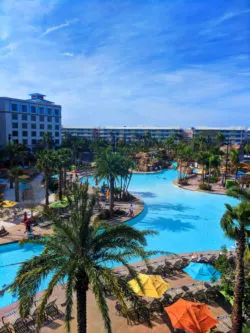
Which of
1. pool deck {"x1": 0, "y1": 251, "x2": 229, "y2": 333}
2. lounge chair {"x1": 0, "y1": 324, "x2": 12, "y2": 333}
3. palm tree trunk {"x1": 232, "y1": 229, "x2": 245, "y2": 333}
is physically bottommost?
pool deck {"x1": 0, "y1": 251, "x2": 229, "y2": 333}

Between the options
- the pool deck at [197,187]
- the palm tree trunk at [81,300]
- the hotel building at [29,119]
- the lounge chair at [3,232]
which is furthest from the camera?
the hotel building at [29,119]

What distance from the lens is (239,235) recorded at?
8.76m

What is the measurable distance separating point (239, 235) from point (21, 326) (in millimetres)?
8832

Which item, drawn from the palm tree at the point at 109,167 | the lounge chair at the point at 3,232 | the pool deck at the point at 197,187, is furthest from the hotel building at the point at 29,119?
the lounge chair at the point at 3,232

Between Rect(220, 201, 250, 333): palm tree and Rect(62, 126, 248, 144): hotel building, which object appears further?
Rect(62, 126, 248, 144): hotel building

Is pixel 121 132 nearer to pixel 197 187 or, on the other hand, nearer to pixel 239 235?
pixel 197 187

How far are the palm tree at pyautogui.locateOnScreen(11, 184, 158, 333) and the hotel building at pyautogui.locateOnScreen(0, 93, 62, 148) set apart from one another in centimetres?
5056

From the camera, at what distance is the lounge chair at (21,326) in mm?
9591

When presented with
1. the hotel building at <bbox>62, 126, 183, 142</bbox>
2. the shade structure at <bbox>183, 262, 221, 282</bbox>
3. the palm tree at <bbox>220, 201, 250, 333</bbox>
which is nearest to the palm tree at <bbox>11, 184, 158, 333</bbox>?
the palm tree at <bbox>220, 201, 250, 333</bbox>

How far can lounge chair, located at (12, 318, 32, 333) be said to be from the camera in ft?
31.5

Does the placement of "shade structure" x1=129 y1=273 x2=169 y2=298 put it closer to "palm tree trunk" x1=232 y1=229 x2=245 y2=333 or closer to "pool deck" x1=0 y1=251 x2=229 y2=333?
"pool deck" x1=0 y1=251 x2=229 y2=333

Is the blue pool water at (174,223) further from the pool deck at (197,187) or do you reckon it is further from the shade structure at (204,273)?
the shade structure at (204,273)

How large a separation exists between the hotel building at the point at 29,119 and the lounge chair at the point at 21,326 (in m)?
49.5

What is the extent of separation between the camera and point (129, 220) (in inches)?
949
